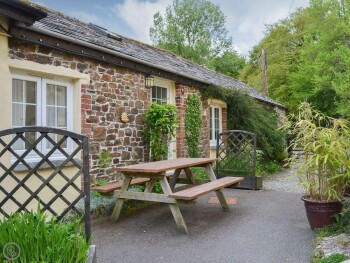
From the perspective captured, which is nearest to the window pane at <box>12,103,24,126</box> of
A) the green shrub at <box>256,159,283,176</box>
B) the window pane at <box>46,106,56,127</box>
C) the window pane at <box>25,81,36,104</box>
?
the window pane at <box>25,81,36,104</box>

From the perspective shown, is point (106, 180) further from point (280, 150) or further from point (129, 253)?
point (280, 150)

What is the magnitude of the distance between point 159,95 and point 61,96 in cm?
348

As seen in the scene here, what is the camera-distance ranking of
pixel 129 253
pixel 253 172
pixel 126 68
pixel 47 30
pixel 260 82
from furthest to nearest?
1. pixel 260 82
2. pixel 253 172
3. pixel 126 68
4. pixel 47 30
5. pixel 129 253

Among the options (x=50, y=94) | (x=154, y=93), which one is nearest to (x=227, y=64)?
(x=154, y=93)

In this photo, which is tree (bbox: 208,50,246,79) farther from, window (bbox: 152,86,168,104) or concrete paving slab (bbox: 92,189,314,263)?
concrete paving slab (bbox: 92,189,314,263)

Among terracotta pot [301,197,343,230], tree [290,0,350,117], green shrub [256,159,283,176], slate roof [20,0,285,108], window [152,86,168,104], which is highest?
tree [290,0,350,117]

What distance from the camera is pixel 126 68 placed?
7379mm

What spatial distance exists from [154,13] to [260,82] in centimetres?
1578

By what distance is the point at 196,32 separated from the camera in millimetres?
35531

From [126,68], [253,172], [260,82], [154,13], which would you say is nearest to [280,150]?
[253,172]

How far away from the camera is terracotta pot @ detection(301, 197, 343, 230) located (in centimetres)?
480

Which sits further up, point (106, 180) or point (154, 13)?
point (154, 13)

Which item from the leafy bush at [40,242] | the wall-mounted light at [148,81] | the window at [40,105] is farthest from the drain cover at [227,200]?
the leafy bush at [40,242]

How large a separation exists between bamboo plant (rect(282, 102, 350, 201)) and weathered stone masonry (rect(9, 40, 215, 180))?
3.66m
